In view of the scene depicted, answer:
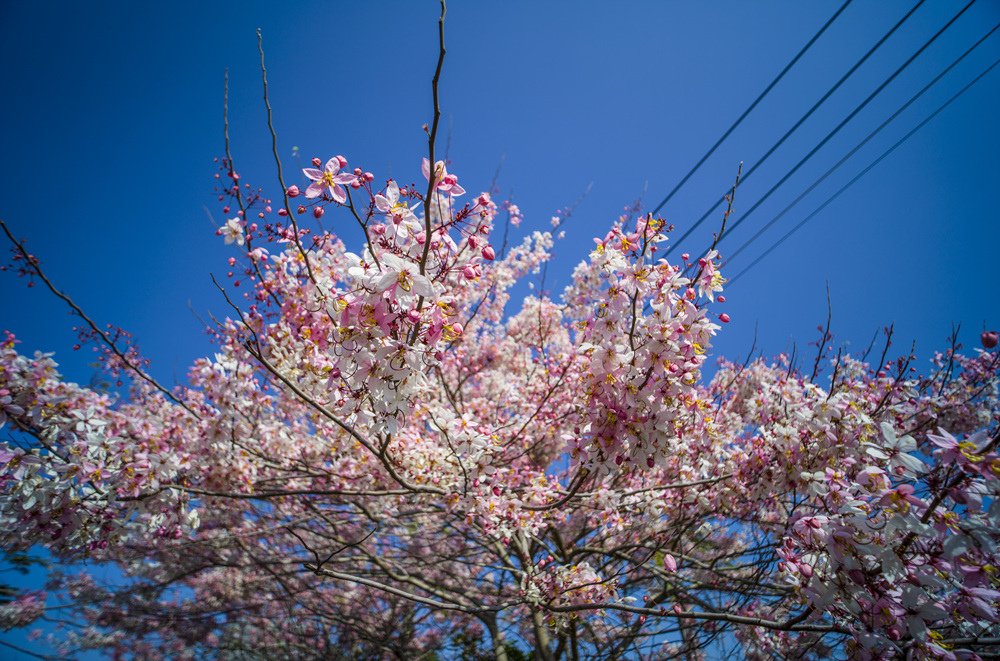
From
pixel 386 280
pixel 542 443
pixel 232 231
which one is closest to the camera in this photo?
A: pixel 386 280

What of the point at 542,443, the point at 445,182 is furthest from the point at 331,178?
the point at 542,443

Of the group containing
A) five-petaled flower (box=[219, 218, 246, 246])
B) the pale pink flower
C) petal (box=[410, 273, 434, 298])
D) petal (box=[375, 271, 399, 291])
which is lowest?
petal (box=[410, 273, 434, 298])

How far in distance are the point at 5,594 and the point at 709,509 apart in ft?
35.1

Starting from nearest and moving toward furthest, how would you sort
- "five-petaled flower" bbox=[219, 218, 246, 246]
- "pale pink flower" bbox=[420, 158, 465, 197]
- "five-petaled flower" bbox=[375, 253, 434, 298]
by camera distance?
"five-petaled flower" bbox=[375, 253, 434, 298]
"pale pink flower" bbox=[420, 158, 465, 197]
"five-petaled flower" bbox=[219, 218, 246, 246]

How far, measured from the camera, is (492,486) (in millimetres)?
2719

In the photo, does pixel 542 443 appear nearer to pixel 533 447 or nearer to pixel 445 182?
pixel 533 447

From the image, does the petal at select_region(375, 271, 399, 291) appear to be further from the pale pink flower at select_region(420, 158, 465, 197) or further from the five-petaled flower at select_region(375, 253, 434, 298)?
the pale pink flower at select_region(420, 158, 465, 197)

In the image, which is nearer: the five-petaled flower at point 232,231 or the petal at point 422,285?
the petal at point 422,285

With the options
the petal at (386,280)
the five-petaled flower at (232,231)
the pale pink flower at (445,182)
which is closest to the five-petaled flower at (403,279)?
the petal at (386,280)

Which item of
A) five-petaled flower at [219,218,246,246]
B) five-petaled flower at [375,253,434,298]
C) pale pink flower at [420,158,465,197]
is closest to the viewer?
five-petaled flower at [375,253,434,298]

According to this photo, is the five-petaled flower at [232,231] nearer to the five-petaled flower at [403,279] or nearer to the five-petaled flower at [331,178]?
the five-petaled flower at [331,178]

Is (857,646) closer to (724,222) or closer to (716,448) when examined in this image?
(716,448)

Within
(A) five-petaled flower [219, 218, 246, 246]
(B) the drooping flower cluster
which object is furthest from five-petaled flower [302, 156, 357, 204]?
(A) five-petaled flower [219, 218, 246, 246]

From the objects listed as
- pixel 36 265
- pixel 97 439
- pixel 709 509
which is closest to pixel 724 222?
pixel 709 509
